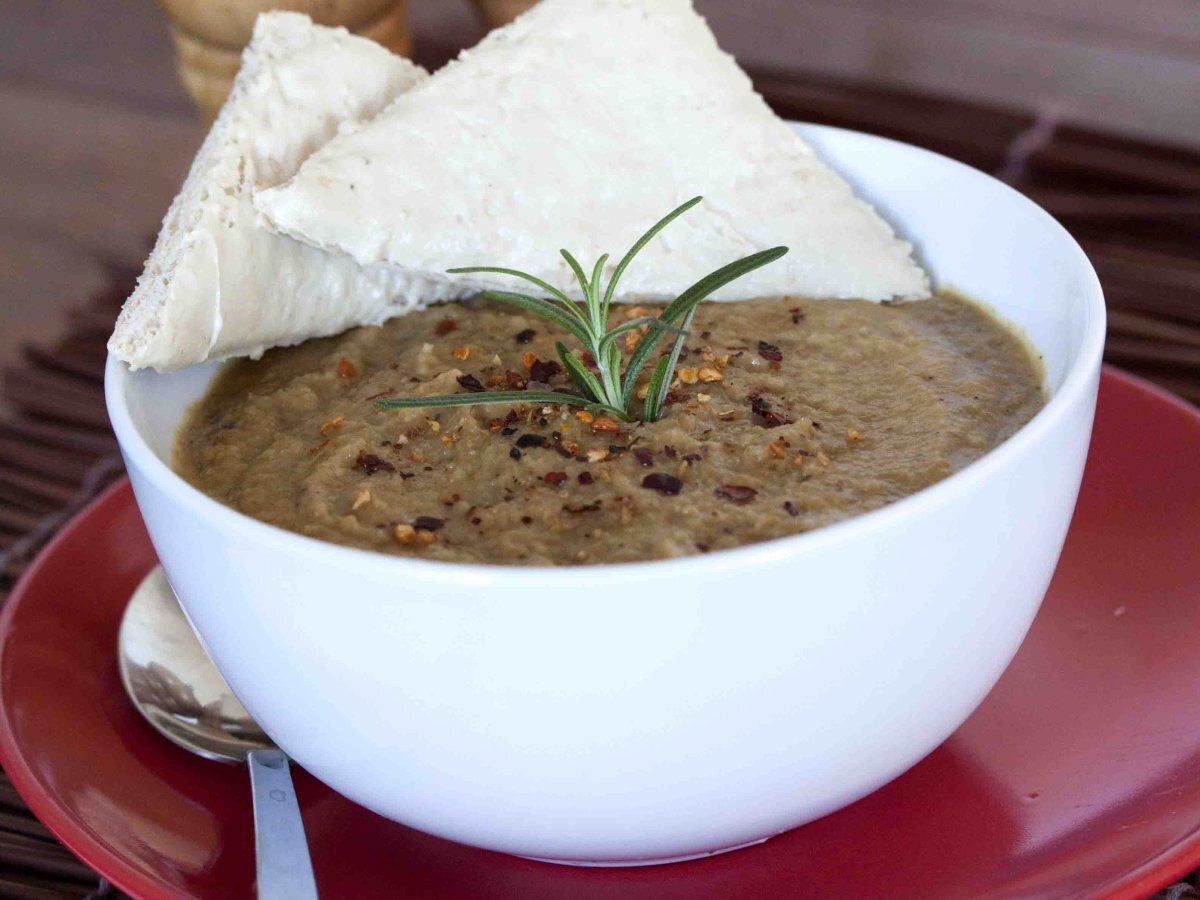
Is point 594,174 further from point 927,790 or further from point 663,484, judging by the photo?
point 927,790

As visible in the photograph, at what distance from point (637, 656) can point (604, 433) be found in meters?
0.37

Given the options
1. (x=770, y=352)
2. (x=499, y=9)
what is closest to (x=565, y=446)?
(x=770, y=352)

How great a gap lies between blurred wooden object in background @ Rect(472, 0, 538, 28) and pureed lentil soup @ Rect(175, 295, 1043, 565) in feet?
3.95

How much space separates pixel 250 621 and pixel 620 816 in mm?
381

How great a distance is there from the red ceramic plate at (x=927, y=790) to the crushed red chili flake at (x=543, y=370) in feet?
Answer: 1.70

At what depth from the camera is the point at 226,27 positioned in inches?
97.3

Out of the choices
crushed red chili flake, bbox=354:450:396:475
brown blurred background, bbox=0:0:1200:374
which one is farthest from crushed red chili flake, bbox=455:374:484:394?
brown blurred background, bbox=0:0:1200:374

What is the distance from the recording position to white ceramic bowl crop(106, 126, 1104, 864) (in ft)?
Answer: 3.85

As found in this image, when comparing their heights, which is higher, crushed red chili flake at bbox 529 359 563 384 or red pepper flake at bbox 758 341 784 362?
red pepper flake at bbox 758 341 784 362

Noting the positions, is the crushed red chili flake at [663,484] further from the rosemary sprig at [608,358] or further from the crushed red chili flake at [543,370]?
the crushed red chili flake at [543,370]

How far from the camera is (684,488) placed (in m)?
1.39

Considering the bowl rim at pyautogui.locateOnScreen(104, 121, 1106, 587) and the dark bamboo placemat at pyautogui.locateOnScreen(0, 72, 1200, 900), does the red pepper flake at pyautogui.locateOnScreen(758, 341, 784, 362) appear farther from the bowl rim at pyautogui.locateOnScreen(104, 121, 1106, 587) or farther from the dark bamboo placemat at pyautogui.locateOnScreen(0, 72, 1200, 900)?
the dark bamboo placemat at pyautogui.locateOnScreen(0, 72, 1200, 900)

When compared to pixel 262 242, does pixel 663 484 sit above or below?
above

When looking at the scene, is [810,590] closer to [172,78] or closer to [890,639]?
[890,639]
